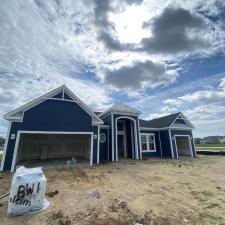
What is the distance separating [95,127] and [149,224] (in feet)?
30.8

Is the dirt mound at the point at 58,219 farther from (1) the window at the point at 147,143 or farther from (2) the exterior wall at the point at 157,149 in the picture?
(1) the window at the point at 147,143

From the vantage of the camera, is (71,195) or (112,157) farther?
(112,157)

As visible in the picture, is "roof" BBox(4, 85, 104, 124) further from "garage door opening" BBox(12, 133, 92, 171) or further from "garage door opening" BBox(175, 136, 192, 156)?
"garage door opening" BBox(175, 136, 192, 156)

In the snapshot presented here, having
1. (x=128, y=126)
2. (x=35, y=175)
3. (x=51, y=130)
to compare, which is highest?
(x=128, y=126)

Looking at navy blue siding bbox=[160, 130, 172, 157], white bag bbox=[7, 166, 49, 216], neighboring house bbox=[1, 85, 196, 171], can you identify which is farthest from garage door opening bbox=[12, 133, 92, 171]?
white bag bbox=[7, 166, 49, 216]

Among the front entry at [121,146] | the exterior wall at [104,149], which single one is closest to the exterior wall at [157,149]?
the front entry at [121,146]

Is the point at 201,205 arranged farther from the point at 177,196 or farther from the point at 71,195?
the point at 71,195

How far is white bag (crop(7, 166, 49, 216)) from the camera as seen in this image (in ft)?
13.1

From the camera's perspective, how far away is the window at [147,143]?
60.2 feet

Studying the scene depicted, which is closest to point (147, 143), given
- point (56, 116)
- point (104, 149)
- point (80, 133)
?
point (104, 149)

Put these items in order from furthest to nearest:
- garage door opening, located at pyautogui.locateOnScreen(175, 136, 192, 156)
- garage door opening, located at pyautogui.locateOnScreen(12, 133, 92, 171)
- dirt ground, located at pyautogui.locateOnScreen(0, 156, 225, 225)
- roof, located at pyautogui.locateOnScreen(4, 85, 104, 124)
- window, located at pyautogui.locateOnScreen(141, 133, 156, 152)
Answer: garage door opening, located at pyautogui.locateOnScreen(175, 136, 192, 156) → window, located at pyautogui.locateOnScreen(141, 133, 156, 152) → garage door opening, located at pyautogui.locateOnScreen(12, 133, 92, 171) → roof, located at pyautogui.locateOnScreen(4, 85, 104, 124) → dirt ground, located at pyautogui.locateOnScreen(0, 156, 225, 225)

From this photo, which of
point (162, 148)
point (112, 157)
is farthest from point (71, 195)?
point (162, 148)

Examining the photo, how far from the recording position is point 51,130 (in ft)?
35.5

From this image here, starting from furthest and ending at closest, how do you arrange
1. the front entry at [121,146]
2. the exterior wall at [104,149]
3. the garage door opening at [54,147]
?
the front entry at [121,146]
the garage door opening at [54,147]
the exterior wall at [104,149]
